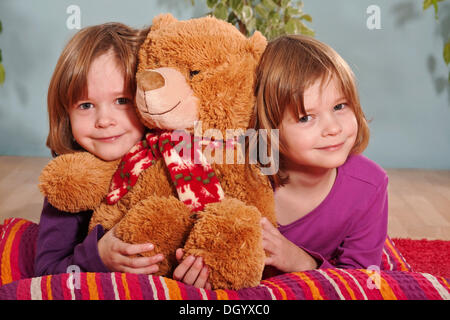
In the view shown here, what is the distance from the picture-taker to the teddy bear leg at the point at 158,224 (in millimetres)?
750

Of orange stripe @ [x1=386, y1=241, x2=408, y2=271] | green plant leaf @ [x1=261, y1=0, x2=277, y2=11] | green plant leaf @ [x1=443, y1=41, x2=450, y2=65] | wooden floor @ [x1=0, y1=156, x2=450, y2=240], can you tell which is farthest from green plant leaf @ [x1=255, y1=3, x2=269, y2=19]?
orange stripe @ [x1=386, y1=241, x2=408, y2=271]

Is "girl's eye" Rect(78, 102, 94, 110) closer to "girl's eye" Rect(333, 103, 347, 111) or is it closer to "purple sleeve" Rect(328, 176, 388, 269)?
"girl's eye" Rect(333, 103, 347, 111)

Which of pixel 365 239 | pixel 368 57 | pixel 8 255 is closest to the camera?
pixel 365 239

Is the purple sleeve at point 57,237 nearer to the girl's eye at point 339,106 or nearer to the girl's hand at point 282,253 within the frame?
the girl's hand at point 282,253

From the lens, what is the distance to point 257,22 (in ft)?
7.52

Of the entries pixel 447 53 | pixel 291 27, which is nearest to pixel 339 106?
pixel 291 27

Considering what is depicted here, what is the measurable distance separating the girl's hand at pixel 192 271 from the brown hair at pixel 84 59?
0.34m

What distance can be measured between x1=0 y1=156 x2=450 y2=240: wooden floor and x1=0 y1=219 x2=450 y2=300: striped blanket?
0.92m

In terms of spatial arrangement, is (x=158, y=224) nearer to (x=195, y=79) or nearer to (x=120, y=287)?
(x=120, y=287)

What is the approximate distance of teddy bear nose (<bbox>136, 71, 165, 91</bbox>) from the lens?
72cm

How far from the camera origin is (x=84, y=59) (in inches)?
34.9

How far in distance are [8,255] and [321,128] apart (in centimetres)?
84
